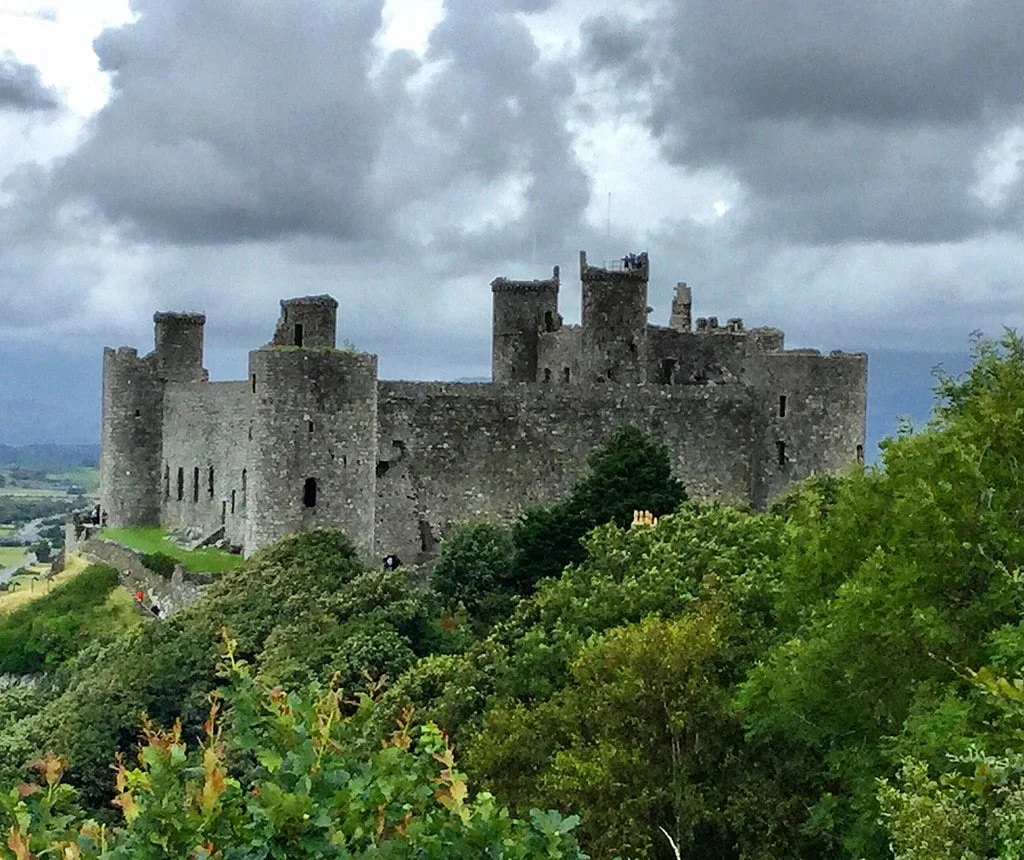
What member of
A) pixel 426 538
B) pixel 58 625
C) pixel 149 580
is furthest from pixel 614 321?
pixel 58 625

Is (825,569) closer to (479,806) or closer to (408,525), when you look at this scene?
(479,806)

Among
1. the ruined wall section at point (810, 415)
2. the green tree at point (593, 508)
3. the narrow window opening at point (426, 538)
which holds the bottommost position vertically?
the narrow window opening at point (426, 538)

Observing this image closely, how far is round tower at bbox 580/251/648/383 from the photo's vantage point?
4838cm

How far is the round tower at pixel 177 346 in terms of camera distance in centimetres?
5422

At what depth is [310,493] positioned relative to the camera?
41750mm

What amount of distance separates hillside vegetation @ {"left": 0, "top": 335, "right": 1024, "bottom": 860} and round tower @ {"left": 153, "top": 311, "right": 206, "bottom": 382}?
17649mm

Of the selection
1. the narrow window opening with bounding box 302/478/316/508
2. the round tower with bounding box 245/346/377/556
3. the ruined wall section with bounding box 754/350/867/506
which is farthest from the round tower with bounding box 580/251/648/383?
the narrow window opening with bounding box 302/478/316/508

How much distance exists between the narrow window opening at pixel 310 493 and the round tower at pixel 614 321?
9.96 m

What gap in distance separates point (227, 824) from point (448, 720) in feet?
52.3

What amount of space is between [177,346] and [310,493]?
14105 mm

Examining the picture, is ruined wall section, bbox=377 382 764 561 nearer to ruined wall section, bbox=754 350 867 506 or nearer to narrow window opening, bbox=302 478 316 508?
ruined wall section, bbox=754 350 867 506

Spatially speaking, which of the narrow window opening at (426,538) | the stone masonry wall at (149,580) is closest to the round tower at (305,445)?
the stone masonry wall at (149,580)

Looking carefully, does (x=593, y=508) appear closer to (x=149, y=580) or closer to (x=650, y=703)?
(x=149, y=580)

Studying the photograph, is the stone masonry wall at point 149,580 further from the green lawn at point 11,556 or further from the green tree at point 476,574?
the green lawn at point 11,556
